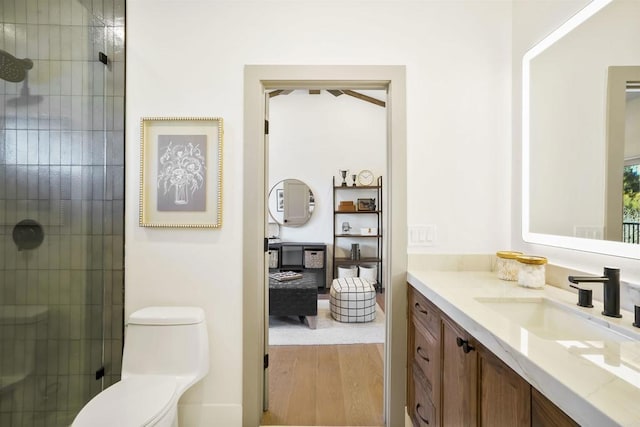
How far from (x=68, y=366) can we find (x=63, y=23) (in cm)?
179

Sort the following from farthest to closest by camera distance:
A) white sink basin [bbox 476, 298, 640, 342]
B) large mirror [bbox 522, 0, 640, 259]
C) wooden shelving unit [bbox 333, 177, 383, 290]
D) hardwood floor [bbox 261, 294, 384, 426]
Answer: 1. wooden shelving unit [bbox 333, 177, 383, 290]
2. hardwood floor [bbox 261, 294, 384, 426]
3. large mirror [bbox 522, 0, 640, 259]
4. white sink basin [bbox 476, 298, 640, 342]

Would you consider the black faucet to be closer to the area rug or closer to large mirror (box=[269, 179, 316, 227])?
the area rug

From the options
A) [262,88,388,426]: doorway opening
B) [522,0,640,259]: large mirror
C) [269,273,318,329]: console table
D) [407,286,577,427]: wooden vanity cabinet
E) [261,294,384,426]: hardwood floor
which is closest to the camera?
[407,286,577,427]: wooden vanity cabinet

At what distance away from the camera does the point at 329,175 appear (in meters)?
5.08

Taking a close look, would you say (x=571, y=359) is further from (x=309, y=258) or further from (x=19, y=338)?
(x=309, y=258)

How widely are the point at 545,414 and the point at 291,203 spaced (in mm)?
4512

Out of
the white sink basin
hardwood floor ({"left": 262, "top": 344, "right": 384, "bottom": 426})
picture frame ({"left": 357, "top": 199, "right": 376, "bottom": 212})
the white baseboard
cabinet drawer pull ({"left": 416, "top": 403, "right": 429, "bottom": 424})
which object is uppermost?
picture frame ({"left": 357, "top": 199, "right": 376, "bottom": 212})

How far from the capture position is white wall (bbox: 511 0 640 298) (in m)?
1.11

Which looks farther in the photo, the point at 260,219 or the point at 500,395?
the point at 260,219

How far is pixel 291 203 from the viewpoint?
504 centimetres

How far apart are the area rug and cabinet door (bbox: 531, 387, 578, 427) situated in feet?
7.55

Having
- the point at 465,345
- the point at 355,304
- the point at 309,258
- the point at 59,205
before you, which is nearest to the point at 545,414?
the point at 465,345

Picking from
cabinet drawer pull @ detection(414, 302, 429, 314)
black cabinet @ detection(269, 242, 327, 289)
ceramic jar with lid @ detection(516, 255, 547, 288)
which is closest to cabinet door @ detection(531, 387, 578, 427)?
cabinet drawer pull @ detection(414, 302, 429, 314)

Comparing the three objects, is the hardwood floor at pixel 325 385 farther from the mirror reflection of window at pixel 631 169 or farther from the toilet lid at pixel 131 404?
the mirror reflection of window at pixel 631 169
